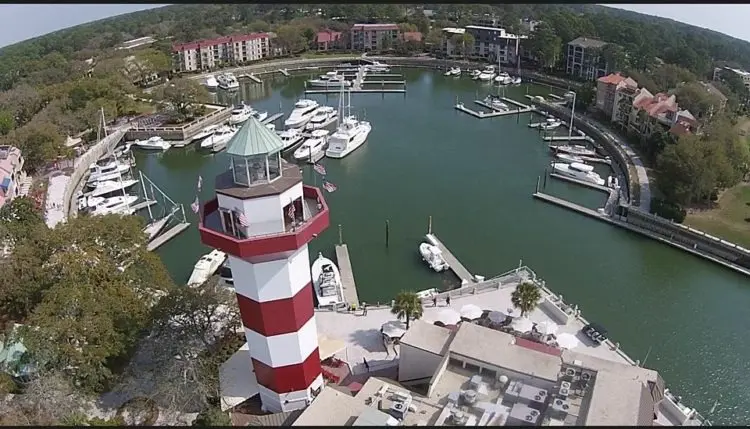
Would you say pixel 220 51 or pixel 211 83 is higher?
pixel 220 51

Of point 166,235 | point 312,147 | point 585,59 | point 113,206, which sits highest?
point 585,59

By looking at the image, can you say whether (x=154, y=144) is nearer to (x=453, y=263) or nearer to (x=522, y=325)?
(x=453, y=263)

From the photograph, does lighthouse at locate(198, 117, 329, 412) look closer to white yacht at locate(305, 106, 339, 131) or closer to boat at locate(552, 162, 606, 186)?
boat at locate(552, 162, 606, 186)

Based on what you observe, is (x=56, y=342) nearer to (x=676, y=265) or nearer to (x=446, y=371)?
(x=446, y=371)

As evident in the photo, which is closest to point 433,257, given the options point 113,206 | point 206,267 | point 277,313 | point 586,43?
point 206,267

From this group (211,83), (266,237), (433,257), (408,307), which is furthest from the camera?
(211,83)

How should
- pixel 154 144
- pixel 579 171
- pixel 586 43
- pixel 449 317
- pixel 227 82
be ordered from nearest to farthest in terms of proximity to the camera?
pixel 449 317 → pixel 579 171 → pixel 154 144 → pixel 586 43 → pixel 227 82
